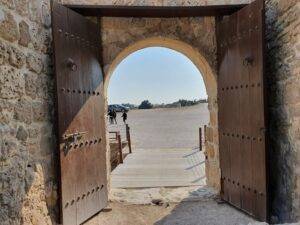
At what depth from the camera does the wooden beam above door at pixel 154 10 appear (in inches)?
167

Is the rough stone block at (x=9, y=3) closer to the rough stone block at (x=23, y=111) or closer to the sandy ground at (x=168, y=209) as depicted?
the rough stone block at (x=23, y=111)

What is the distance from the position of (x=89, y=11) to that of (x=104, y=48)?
0.60m

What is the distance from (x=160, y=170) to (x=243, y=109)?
12.5ft

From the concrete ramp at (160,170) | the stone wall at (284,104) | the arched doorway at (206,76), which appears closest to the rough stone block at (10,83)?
the arched doorway at (206,76)

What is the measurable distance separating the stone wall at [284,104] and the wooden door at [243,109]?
0.23 metres

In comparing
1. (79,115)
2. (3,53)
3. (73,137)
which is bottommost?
(73,137)

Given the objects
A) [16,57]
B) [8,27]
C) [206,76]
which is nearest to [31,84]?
[16,57]

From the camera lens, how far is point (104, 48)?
4.80 metres

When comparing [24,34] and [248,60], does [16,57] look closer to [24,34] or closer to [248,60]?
[24,34]

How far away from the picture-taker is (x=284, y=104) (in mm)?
3693

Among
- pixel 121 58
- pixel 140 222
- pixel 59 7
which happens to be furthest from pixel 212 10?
pixel 140 222

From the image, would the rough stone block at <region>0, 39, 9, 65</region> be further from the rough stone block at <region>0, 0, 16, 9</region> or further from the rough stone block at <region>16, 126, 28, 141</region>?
the rough stone block at <region>16, 126, 28, 141</region>

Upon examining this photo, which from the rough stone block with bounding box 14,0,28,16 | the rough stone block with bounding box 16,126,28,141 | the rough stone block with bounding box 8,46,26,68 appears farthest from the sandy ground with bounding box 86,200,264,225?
the rough stone block with bounding box 14,0,28,16

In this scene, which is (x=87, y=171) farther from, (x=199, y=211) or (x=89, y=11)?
(x=89, y=11)
